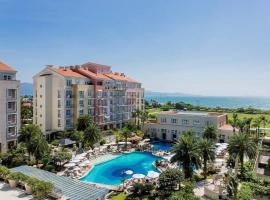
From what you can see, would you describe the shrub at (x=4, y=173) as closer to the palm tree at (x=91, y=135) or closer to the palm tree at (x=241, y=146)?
the palm tree at (x=91, y=135)

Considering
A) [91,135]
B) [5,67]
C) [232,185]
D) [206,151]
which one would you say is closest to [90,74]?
[91,135]

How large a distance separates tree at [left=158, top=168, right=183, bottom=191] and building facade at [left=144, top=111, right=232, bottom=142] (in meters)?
29.8

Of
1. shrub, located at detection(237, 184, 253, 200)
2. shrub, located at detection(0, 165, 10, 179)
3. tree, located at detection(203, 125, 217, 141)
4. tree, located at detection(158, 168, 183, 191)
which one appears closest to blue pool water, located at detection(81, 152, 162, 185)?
tree, located at detection(158, 168, 183, 191)

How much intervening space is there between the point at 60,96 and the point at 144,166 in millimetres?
29175

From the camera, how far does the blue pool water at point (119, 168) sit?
38409mm

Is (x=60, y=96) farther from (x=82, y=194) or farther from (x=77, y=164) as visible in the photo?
(x=82, y=194)

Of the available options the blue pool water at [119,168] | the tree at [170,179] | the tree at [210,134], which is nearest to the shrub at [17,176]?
the blue pool water at [119,168]

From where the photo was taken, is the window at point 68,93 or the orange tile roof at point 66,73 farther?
the window at point 68,93

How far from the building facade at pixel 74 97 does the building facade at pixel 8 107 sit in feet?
49.0

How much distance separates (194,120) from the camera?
206 feet

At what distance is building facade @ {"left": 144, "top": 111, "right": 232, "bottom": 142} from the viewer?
60.3 m

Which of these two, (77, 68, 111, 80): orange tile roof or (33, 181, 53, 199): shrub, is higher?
(77, 68, 111, 80): orange tile roof

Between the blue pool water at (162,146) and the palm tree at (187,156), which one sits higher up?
the palm tree at (187,156)

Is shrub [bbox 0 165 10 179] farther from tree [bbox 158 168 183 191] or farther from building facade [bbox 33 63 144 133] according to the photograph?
building facade [bbox 33 63 144 133]
